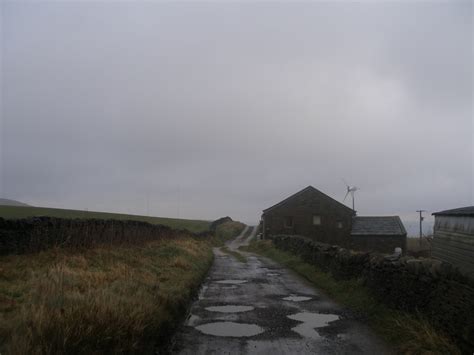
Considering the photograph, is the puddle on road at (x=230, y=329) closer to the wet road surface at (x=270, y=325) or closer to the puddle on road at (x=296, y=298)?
the wet road surface at (x=270, y=325)

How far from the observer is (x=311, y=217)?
51.0 meters

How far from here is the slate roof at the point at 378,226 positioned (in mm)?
47034

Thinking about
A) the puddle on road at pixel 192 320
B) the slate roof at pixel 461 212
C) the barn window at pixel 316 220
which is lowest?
the puddle on road at pixel 192 320

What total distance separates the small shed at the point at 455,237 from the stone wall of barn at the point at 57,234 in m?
11.3

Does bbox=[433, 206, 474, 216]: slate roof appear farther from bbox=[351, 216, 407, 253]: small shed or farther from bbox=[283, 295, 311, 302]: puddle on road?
bbox=[351, 216, 407, 253]: small shed

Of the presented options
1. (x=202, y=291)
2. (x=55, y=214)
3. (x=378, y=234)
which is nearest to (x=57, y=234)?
(x=202, y=291)

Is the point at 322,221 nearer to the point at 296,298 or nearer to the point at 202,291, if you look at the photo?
the point at 202,291

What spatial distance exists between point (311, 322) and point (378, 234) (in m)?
41.1

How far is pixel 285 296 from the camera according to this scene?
12602 mm

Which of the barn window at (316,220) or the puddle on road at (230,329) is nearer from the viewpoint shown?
the puddle on road at (230,329)

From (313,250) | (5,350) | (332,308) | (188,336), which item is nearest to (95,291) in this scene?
(188,336)

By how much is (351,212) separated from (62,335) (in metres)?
48.0

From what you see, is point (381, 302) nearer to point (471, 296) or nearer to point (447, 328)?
point (447, 328)

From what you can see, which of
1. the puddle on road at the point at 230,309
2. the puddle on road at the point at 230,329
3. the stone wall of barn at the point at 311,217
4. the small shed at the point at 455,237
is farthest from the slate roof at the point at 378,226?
the puddle on road at the point at 230,329
